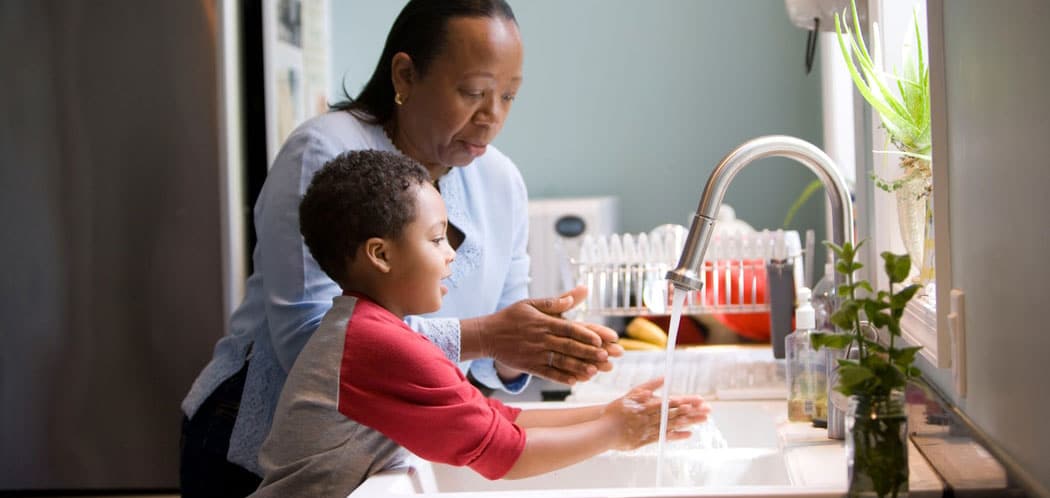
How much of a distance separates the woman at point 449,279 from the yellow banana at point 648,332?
0.82 meters

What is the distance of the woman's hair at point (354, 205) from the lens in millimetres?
1196

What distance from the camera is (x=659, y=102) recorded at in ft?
12.4

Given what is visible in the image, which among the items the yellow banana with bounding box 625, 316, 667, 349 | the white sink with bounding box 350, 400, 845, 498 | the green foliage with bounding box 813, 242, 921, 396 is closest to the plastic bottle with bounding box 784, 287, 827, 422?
the white sink with bounding box 350, 400, 845, 498

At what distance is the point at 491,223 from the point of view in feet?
5.45

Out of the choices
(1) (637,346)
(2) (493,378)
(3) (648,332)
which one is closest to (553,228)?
(3) (648,332)

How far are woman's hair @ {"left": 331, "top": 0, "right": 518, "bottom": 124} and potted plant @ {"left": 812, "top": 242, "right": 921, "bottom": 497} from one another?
0.78m

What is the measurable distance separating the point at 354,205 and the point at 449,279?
38 cm

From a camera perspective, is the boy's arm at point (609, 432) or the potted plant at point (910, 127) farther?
the potted plant at point (910, 127)

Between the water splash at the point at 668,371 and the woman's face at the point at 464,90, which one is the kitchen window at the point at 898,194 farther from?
the woman's face at the point at 464,90

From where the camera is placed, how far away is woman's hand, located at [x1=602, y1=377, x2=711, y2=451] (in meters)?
1.28

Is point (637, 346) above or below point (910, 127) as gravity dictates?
below

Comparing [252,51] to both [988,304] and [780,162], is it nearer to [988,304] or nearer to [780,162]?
[780,162]

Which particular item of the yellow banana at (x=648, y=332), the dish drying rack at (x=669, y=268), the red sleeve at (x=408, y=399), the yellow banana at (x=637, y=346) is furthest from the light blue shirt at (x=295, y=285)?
the yellow banana at (x=648, y=332)

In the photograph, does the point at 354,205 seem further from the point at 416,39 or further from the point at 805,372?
the point at 805,372
